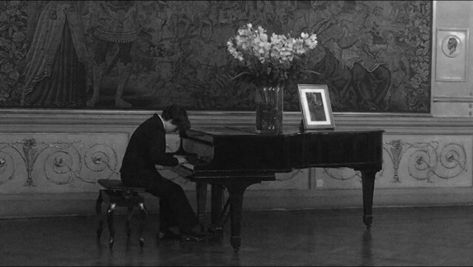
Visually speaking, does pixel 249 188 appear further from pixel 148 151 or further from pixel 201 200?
pixel 148 151

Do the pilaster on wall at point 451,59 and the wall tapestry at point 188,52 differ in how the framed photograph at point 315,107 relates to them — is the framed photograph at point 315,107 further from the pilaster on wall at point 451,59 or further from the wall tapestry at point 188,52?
the pilaster on wall at point 451,59

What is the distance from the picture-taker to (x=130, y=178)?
694 cm

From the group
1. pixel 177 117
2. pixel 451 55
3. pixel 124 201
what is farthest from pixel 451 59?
pixel 124 201

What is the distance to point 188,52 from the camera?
28.2ft

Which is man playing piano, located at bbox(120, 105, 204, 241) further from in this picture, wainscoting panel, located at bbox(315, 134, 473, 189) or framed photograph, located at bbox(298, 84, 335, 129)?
wainscoting panel, located at bbox(315, 134, 473, 189)

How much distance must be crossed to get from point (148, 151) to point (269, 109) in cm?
118

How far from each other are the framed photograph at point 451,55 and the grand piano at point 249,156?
260 cm

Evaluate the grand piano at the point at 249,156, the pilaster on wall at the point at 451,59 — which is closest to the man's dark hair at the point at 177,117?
the grand piano at the point at 249,156

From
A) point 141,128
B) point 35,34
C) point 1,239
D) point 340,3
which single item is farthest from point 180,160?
point 340,3

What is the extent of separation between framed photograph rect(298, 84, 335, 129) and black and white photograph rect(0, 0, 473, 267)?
14 millimetres

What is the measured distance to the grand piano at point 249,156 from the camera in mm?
6539

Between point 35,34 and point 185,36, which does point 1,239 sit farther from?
point 185,36

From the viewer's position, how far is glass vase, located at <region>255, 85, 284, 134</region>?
7.15 metres

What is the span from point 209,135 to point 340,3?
3.27 meters
